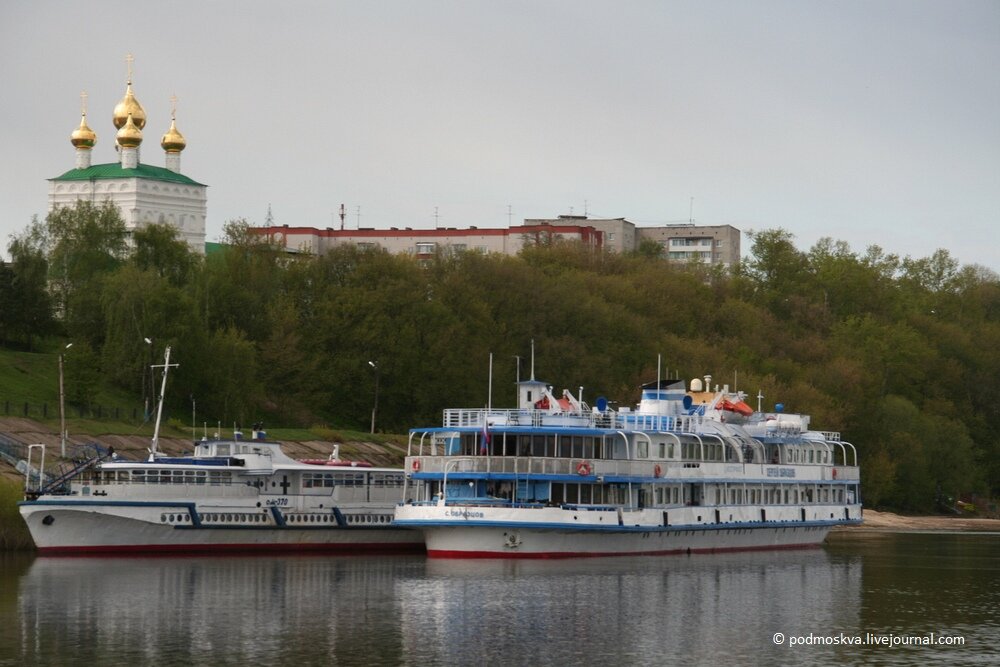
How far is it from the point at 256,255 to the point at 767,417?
4210 cm

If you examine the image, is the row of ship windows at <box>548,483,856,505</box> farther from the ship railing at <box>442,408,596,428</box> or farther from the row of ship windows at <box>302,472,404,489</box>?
the row of ship windows at <box>302,472,404,489</box>

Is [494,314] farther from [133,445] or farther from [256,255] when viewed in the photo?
[133,445]

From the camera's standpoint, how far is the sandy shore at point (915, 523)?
101 metres

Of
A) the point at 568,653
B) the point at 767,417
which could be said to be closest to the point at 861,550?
the point at 767,417

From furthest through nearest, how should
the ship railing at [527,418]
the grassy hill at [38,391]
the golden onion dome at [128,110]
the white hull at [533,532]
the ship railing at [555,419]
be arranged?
the golden onion dome at [128,110] → the grassy hill at [38,391] → the ship railing at [555,419] → the ship railing at [527,418] → the white hull at [533,532]

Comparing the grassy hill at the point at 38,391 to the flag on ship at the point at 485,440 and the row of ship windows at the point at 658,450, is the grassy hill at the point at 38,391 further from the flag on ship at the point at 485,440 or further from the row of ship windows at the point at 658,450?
the row of ship windows at the point at 658,450

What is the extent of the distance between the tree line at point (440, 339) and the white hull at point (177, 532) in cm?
2264

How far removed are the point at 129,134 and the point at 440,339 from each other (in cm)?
4760

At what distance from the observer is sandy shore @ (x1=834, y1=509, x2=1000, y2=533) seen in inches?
3994

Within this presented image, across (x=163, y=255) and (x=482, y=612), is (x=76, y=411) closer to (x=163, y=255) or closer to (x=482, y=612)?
(x=163, y=255)

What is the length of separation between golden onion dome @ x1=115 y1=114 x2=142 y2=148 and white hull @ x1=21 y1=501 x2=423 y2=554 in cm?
7612

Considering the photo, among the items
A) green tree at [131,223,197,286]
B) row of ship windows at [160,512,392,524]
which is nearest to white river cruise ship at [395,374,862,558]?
row of ship windows at [160,512,392,524]

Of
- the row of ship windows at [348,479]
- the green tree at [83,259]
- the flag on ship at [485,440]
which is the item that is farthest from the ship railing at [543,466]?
the green tree at [83,259]

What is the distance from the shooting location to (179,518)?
215 feet
